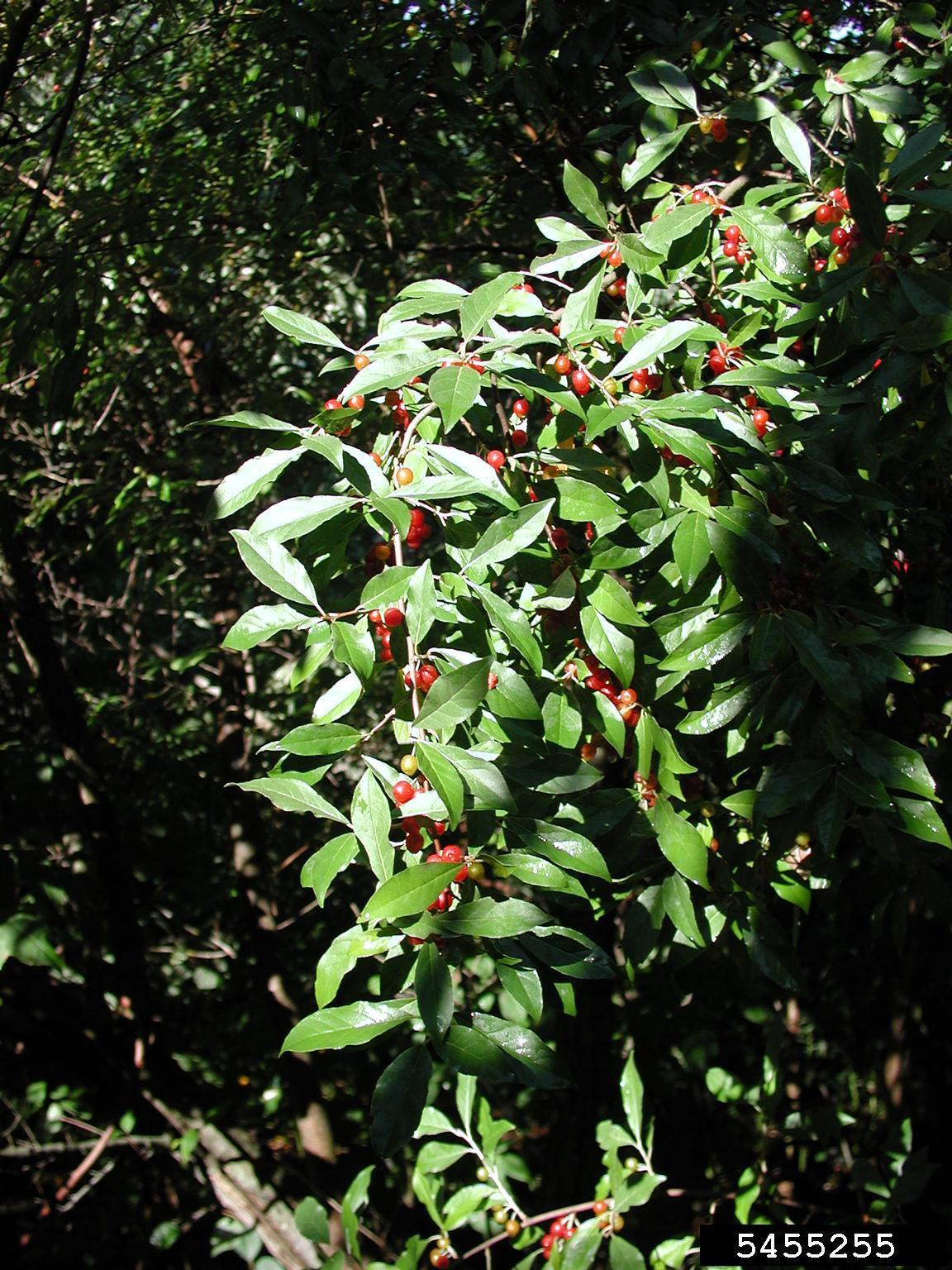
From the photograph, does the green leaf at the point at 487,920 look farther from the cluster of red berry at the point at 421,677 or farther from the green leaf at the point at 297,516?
the green leaf at the point at 297,516

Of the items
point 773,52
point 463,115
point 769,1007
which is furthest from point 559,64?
point 769,1007

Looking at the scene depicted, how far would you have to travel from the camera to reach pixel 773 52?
5.39ft

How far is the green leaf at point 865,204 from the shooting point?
48.8 inches

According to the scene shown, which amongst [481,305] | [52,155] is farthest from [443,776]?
[52,155]

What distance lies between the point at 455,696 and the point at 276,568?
0.83 feet

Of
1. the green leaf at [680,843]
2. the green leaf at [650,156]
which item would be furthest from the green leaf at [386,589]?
the green leaf at [650,156]

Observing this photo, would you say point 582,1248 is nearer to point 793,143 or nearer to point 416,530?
point 416,530

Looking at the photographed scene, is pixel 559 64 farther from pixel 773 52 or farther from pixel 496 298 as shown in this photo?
pixel 496 298

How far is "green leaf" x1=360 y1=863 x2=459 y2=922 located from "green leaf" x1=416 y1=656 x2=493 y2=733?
0.45ft

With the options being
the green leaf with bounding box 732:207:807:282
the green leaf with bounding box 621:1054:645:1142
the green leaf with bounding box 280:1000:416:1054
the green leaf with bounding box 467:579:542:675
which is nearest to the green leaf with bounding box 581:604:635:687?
the green leaf with bounding box 467:579:542:675

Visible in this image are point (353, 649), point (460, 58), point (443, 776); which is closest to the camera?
point (443, 776)

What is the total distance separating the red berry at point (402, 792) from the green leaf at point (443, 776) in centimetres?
6

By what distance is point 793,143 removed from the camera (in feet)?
4.78

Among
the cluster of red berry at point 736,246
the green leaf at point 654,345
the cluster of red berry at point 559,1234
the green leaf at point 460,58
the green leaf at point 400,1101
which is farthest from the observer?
the green leaf at point 460,58
